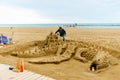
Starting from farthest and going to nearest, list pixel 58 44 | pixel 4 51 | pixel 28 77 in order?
pixel 58 44, pixel 4 51, pixel 28 77

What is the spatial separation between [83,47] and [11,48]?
4.87 meters

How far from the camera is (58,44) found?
650 inches

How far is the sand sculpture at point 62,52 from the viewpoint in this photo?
44.6 feet

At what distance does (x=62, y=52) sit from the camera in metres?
15.7

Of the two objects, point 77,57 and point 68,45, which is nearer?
point 77,57

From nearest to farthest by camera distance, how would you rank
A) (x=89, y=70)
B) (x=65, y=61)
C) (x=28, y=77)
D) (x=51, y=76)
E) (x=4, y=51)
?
(x=28, y=77), (x=51, y=76), (x=89, y=70), (x=65, y=61), (x=4, y=51)

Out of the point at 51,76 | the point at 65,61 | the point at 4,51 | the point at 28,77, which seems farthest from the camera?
the point at 4,51

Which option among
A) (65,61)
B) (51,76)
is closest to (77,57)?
(65,61)

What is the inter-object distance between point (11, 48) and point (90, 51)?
5.38 m

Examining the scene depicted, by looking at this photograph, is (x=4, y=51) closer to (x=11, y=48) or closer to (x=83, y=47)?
(x=11, y=48)

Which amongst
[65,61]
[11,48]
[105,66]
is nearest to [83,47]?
[65,61]

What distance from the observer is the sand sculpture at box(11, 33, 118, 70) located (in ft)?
44.6

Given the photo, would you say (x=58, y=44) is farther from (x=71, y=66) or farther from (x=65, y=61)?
(x=71, y=66)

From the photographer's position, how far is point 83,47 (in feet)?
51.9
